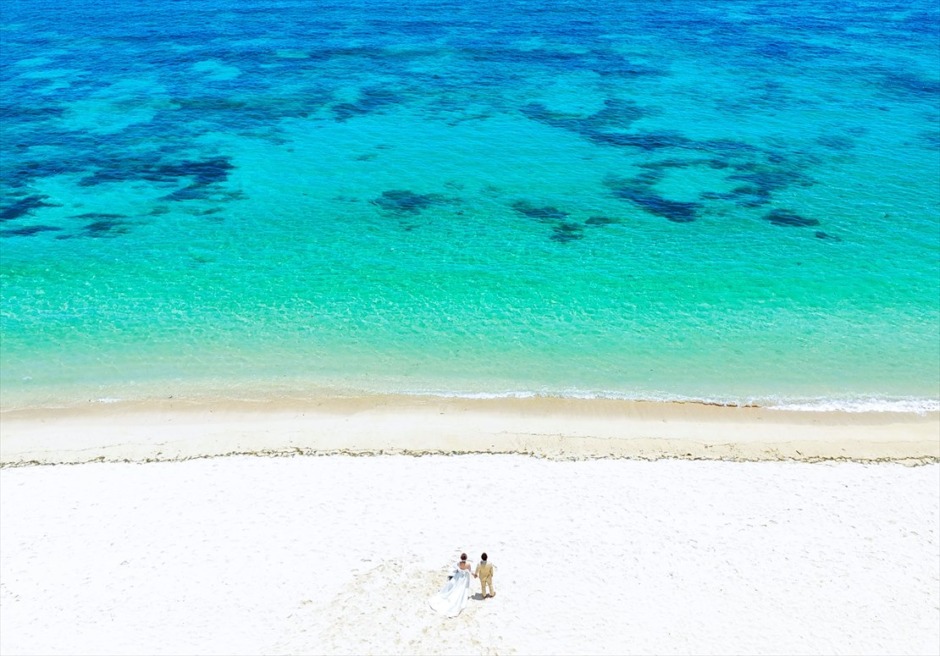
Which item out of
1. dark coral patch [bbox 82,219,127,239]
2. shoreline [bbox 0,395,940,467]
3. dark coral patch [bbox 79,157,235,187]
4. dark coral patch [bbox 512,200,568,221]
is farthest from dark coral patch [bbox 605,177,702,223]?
dark coral patch [bbox 82,219,127,239]

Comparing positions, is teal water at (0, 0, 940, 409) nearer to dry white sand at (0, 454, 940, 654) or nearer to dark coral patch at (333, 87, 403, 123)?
dark coral patch at (333, 87, 403, 123)

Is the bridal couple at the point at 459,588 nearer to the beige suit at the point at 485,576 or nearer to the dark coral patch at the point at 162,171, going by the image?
the beige suit at the point at 485,576

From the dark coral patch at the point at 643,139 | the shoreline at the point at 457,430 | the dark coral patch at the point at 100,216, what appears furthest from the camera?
the dark coral patch at the point at 643,139

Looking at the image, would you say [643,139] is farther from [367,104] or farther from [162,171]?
[162,171]

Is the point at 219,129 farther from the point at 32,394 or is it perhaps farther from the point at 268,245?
the point at 32,394

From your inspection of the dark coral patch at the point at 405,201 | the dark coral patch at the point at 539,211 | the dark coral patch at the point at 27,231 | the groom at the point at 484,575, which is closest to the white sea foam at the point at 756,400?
the groom at the point at 484,575
